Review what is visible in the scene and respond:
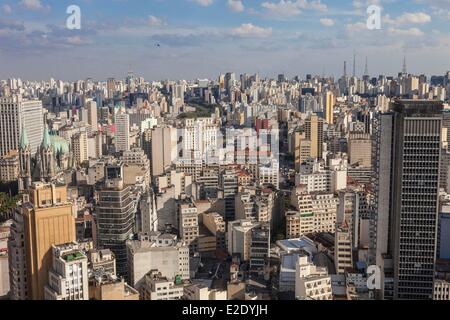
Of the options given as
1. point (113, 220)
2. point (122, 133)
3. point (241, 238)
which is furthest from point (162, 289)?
point (122, 133)

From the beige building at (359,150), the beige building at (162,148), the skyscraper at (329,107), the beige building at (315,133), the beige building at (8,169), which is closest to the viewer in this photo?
the beige building at (8,169)

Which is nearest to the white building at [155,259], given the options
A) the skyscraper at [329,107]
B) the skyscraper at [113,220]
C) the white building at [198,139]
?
the skyscraper at [113,220]

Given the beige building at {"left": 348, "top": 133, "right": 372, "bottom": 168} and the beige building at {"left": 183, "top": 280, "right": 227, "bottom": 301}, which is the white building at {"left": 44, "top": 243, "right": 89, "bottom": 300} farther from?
the beige building at {"left": 348, "top": 133, "right": 372, "bottom": 168}

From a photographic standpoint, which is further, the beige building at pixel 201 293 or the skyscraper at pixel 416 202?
the skyscraper at pixel 416 202

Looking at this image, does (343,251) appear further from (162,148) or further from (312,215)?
(162,148)

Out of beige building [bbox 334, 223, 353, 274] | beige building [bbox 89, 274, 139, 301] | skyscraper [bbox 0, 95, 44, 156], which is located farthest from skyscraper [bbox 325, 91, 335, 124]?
beige building [bbox 89, 274, 139, 301]

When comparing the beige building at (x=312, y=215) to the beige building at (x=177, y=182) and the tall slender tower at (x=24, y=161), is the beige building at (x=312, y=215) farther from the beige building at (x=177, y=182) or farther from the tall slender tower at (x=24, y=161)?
the tall slender tower at (x=24, y=161)
